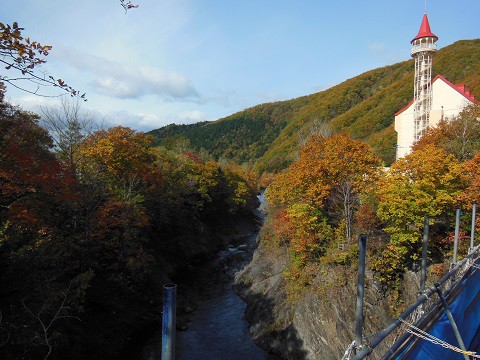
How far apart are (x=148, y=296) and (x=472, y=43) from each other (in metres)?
94.4

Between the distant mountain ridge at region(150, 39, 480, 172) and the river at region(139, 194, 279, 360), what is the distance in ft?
79.7

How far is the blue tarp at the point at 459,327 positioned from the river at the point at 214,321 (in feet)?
42.6

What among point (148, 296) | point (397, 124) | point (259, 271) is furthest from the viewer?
point (397, 124)

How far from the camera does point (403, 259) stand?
16453 mm

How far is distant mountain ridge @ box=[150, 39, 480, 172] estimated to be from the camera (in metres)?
63.2

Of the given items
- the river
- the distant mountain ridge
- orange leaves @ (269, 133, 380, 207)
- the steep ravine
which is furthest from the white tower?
the river

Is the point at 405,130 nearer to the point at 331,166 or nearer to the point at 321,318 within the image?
the point at 331,166

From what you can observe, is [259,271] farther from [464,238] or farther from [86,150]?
[86,150]

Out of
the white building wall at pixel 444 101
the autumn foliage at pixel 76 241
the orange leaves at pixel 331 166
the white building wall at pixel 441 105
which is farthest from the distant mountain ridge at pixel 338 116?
the autumn foliage at pixel 76 241

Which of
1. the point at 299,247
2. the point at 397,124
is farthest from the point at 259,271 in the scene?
the point at 397,124

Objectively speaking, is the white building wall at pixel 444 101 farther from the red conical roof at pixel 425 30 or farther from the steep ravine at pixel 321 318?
the steep ravine at pixel 321 318

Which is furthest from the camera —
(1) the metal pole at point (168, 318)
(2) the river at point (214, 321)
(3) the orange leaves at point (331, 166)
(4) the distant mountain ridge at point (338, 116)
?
(4) the distant mountain ridge at point (338, 116)

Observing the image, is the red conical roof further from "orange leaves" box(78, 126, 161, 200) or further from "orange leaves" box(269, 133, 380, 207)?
"orange leaves" box(78, 126, 161, 200)

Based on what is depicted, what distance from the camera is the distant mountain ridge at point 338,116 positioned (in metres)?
63.2
